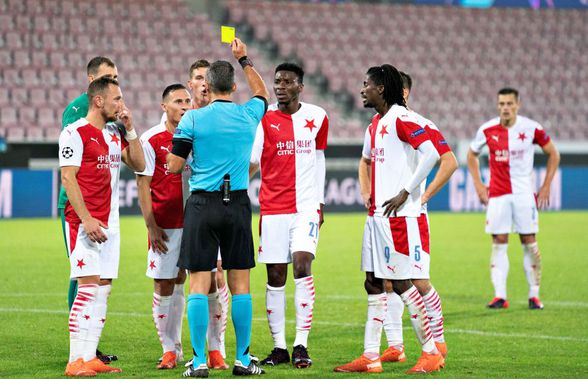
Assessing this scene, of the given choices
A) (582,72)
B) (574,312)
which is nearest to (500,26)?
(582,72)

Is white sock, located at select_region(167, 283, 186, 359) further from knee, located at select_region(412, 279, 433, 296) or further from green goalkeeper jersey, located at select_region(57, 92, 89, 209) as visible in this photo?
knee, located at select_region(412, 279, 433, 296)

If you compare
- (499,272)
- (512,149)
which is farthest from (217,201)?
(512,149)

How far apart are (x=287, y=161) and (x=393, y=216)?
1.04 metres

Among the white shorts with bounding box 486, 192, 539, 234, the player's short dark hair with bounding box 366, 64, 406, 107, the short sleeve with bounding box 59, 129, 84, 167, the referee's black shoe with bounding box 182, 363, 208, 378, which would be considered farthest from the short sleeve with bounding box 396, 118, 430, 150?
the white shorts with bounding box 486, 192, 539, 234

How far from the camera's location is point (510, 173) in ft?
38.5

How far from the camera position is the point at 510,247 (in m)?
18.1

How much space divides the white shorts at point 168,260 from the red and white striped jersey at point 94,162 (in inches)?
18.7

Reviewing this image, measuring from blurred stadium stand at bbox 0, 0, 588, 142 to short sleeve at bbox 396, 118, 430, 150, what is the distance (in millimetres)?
18653

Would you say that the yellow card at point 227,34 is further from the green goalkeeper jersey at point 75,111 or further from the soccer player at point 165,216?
the green goalkeeper jersey at point 75,111

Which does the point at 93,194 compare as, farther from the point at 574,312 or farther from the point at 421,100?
the point at 421,100

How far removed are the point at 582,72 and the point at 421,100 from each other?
6792 millimetres

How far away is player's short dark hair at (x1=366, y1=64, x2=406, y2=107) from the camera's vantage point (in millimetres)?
7477

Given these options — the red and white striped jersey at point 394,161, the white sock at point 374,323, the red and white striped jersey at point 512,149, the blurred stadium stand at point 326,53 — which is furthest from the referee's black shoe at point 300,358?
the blurred stadium stand at point 326,53

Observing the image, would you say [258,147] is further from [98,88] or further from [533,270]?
[533,270]
